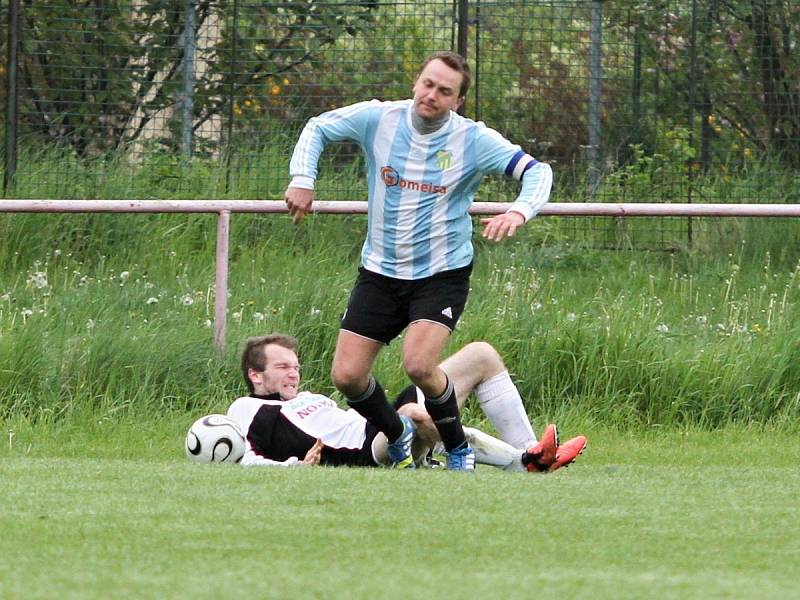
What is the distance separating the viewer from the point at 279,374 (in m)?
7.66

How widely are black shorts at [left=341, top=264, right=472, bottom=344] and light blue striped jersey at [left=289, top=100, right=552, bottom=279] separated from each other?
1.9 inches

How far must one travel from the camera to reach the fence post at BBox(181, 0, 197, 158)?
1295 centimetres

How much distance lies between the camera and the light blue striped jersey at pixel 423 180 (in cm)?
694

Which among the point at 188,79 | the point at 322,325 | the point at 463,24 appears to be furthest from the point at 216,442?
the point at 188,79

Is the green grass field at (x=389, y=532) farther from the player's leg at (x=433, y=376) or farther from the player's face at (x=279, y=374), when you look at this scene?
the player's face at (x=279, y=374)

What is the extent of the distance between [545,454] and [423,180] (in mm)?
1331

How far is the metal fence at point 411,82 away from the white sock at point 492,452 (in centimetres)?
532

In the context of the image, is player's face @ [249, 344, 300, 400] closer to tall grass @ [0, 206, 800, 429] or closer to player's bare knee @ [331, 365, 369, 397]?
player's bare knee @ [331, 365, 369, 397]

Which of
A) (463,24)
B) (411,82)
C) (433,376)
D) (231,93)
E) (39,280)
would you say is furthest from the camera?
(411,82)

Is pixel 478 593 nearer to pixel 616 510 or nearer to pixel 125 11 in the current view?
pixel 616 510

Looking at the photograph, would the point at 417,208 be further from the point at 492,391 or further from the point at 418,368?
the point at 492,391

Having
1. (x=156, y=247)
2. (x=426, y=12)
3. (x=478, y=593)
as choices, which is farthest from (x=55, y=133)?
(x=478, y=593)

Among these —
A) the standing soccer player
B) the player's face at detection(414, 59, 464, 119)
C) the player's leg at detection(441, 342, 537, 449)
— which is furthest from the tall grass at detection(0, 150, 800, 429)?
the player's face at detection(414, 59, 464, 119)

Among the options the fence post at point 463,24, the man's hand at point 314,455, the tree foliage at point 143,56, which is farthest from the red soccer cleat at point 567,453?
Result: the tree foliage at point 143,56
